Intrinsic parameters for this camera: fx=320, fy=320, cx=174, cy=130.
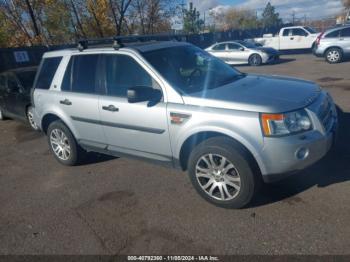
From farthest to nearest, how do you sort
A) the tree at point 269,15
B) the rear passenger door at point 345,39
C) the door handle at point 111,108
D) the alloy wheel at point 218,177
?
the tree at point 269,15 < the rear passenger door at point 345,39 < the door handle at point 111,108 < the alloy wheel at point 218,177

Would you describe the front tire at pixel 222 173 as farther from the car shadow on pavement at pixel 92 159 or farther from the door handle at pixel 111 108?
the car shadow on pavement at pixel 92 159

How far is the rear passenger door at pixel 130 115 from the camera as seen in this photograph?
150 inches

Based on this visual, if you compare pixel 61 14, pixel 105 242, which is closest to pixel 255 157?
pixel 105 242

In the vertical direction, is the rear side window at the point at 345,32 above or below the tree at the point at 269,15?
above

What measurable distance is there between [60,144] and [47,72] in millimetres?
1186

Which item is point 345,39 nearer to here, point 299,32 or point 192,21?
point 299,32

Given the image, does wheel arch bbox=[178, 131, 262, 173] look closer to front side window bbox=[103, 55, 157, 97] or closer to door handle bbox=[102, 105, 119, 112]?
front side window bbox=[103, 55, 157, 97]

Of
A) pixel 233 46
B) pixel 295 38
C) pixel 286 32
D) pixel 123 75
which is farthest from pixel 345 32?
pixel 123 75

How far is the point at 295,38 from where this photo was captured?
20.3m

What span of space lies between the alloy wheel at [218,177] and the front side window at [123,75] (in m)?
1.11

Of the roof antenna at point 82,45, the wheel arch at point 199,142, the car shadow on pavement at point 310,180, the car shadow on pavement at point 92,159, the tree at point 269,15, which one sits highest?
the roof antenna at point 82,45

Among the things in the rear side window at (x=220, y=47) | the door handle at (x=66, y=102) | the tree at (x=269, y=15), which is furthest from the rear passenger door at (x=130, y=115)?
the tree at (x=269, y=15)

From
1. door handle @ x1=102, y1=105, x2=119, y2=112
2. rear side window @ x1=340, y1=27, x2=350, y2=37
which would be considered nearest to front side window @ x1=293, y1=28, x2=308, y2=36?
rear side window @ x1=340, y1=27, x2=350, y2=37

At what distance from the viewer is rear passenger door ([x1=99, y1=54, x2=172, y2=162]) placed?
3799mm
